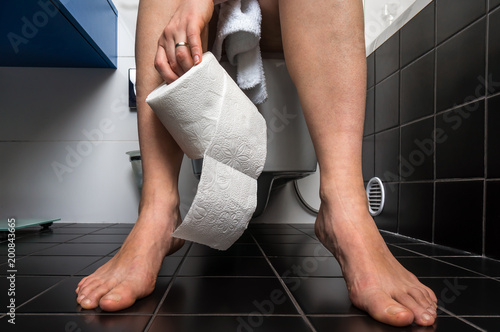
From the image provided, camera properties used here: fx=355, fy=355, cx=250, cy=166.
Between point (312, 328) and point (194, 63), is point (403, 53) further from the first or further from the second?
point (312, 328)

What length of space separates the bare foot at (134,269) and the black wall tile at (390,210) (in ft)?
2.67

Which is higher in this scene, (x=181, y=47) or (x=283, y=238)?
(x=181, y=47)

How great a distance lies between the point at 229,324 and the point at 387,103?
103cm

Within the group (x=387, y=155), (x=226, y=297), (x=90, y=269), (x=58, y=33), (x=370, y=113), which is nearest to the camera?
(x=226, y=297)

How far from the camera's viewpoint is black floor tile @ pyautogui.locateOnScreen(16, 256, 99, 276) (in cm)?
67

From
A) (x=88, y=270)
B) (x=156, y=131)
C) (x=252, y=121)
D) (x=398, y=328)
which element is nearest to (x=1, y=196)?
(x=88, y=270)

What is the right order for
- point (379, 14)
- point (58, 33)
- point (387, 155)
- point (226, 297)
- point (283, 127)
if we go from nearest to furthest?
point (226, 297) → point (283, 127) → point (58, 33) → point (387, 155) → point (379, 14)

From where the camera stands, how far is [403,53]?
1.14 metres

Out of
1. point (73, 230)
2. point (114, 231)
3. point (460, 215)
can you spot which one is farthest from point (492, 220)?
point (73, 230)

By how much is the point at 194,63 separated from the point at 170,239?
0.29m

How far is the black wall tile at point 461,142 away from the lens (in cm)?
81

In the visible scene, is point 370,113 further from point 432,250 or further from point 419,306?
point 419,306

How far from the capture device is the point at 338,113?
58cm

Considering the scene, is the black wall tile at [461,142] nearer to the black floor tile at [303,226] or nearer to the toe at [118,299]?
the black floor tile at [303,226]
